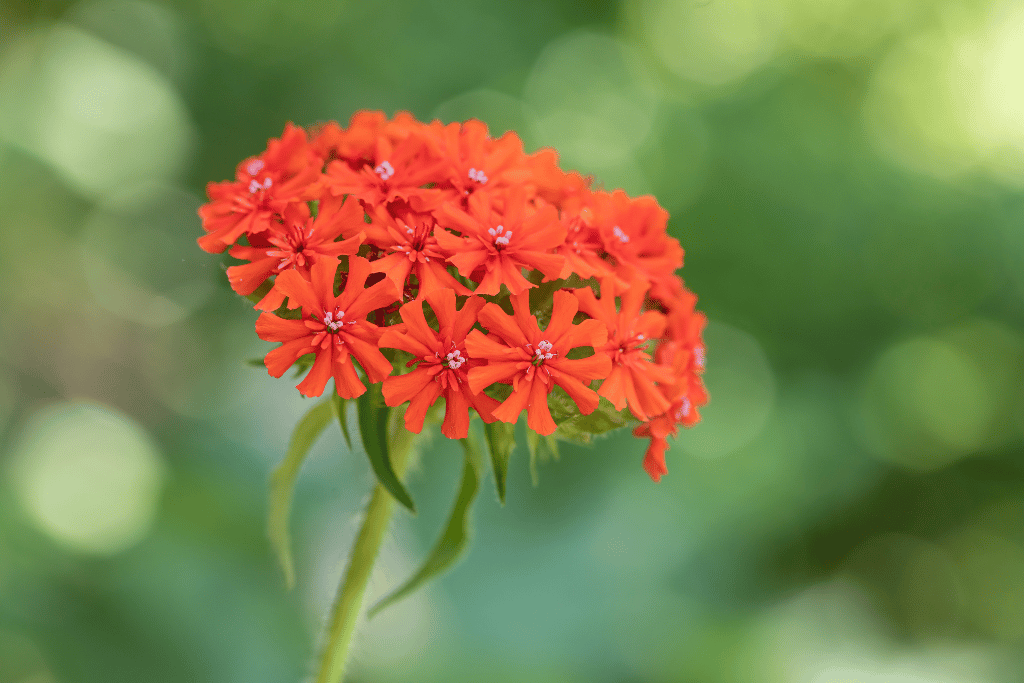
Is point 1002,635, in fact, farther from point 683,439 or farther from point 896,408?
point 683,439

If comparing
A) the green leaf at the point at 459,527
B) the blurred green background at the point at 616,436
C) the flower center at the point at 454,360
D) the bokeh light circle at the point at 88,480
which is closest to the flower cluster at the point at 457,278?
the flower center at the point at 454,360

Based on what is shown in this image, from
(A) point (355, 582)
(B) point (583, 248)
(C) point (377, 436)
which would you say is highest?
(B) point (583, 248)

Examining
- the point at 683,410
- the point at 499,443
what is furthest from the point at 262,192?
the point at 683,410

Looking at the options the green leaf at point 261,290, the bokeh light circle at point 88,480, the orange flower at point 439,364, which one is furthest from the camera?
the bokeh light circle at point 88,480

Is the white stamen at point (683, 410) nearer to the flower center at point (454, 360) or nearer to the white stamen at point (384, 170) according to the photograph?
the flower center at point (454, 360)

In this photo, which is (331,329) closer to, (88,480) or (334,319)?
(334,319)

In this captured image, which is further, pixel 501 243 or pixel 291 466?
pixel 291 466
